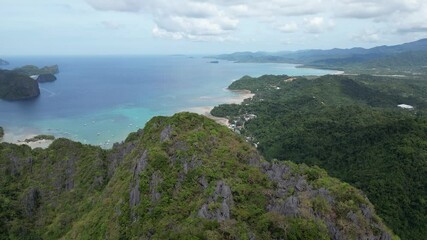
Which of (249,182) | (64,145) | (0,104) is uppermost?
(249,182)

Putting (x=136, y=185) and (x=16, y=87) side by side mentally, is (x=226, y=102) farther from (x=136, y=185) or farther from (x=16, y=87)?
(x=136, y=185)

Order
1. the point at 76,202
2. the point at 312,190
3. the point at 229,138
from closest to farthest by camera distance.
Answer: the point at 312,190 < the point at 229,138 < the point at 76,202

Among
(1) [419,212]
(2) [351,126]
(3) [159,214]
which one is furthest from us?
(2) [351,126]

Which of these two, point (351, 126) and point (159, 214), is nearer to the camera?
point (159, 214)

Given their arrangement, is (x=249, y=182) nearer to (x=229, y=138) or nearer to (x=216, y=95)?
(x=229, y=138)

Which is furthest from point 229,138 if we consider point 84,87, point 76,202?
point 84,87

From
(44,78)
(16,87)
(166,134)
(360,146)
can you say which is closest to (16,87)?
(16,87)

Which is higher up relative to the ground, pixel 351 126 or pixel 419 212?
pixel 351 126

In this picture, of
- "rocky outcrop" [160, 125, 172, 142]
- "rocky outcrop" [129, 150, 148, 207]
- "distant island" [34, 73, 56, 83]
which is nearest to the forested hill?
"rocky outcrop" [160, 125, 172, 142]
